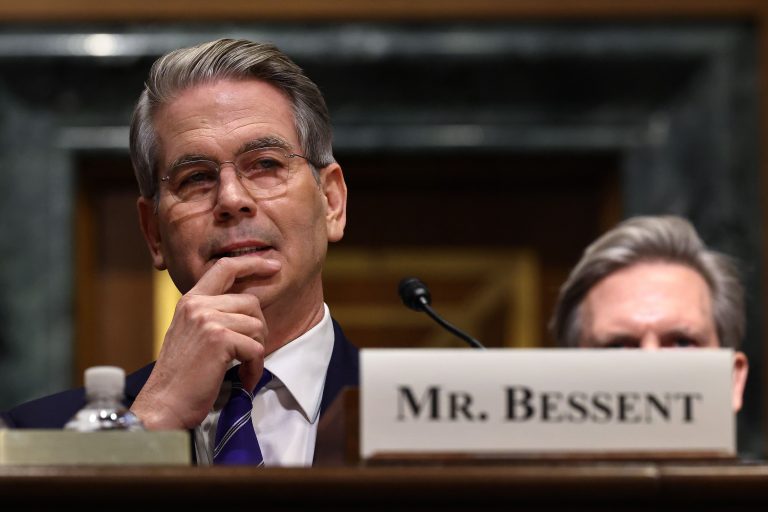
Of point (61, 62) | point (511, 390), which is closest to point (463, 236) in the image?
point (61, 62)

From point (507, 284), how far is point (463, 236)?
187 mm

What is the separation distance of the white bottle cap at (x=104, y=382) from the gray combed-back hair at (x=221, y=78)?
0.67 m

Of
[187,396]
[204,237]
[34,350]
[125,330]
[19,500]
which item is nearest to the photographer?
[19,500]

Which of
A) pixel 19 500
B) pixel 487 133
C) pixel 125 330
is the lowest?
pixel 19 500

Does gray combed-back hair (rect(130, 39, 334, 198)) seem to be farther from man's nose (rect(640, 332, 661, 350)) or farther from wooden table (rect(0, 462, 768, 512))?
wooden table (rect(0, 462, 768, 512))

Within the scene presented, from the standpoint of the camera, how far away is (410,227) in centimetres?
406

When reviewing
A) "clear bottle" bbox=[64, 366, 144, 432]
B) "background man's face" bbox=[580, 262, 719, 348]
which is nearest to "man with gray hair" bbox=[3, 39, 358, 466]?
"clear bottle" bbox=[64, 366, 144, 432]

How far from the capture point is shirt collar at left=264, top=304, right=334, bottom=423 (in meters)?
1.90

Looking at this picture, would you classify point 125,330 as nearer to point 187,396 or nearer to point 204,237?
point 204,237

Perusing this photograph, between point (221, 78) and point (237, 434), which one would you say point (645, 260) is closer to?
point (221, 78)

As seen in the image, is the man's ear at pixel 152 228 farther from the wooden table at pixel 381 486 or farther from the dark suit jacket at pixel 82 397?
the wooden table at pixel 381 486

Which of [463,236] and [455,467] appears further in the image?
[463,236]

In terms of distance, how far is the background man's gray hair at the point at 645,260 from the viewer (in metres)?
2.68

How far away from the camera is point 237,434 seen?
1737 millimetres
